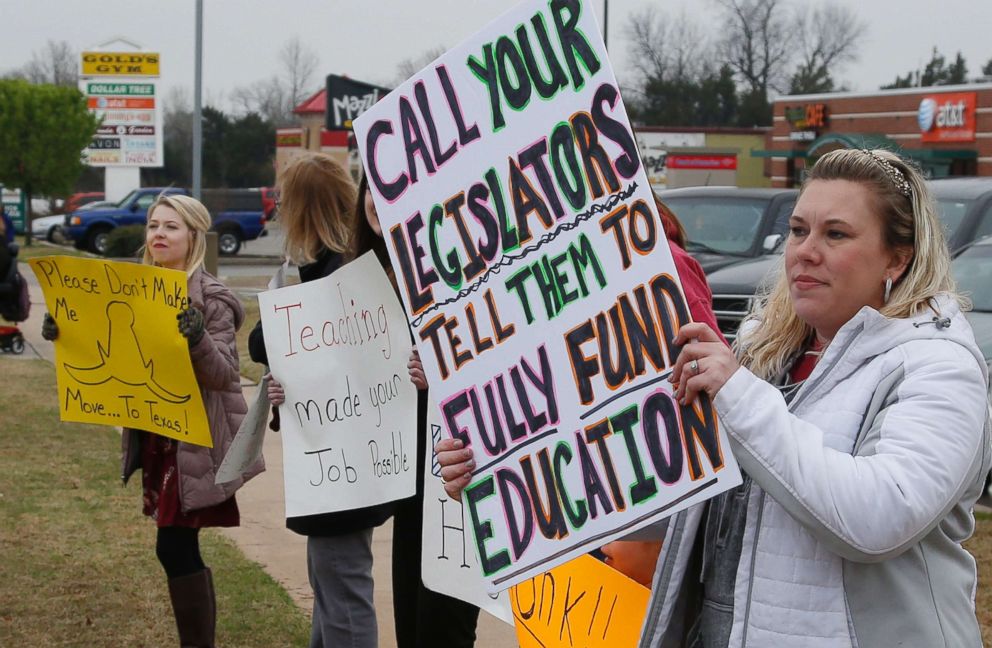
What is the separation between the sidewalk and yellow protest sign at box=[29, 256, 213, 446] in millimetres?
1314

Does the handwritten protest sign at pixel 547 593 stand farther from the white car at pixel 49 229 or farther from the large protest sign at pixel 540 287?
the white car at pixel 49 229

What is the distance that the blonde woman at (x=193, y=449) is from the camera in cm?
452

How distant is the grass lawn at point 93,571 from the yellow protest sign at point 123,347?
0.98m

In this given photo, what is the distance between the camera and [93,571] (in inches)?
241

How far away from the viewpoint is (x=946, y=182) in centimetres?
1099

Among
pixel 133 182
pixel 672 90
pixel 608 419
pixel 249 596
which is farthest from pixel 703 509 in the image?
pixel 672 90

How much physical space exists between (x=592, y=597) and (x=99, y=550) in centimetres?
434

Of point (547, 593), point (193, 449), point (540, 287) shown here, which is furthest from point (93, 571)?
point (540, 287)

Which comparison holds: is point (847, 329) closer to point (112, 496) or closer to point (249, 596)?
point (249, 596)

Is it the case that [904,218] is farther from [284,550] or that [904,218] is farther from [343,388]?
[284,550]

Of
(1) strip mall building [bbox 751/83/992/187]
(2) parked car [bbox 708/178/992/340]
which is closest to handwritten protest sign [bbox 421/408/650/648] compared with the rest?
(2) parked car [bbox 708/178/992/340]

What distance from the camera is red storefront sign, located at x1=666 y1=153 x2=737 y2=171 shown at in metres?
42.0

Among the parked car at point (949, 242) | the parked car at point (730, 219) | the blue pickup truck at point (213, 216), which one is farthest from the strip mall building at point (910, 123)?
the parked car at point (949, 242)

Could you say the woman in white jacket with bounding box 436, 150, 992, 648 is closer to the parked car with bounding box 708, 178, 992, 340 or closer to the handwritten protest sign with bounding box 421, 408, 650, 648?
the handwritten protest sign with bounding box 421, 408, 650, 648
